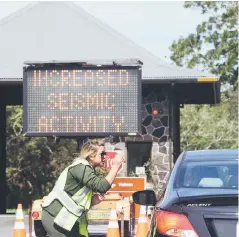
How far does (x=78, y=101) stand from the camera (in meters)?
19.4

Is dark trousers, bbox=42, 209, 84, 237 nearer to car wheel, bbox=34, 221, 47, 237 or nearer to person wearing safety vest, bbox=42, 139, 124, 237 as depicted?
person wearing safety vest, bbox=42, 139, 124, 237

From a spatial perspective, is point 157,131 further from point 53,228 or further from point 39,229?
point 53,228

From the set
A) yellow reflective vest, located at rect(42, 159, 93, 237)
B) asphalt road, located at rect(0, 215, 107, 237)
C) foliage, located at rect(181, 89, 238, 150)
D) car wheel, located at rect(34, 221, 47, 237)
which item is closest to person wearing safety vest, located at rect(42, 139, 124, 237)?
yellow reflective vest, located at rect(42, 159, 93, 237)

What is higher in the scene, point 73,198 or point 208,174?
point 208,174

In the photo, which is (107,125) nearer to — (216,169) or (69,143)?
(216,169)

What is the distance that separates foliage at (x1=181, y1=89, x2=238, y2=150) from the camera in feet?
174

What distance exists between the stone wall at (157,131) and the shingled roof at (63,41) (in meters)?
0.88

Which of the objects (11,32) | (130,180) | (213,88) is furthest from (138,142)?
(130,180)

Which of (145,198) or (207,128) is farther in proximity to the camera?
(207,128)

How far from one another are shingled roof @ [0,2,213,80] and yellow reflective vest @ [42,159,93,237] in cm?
1536

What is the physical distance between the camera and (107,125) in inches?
760

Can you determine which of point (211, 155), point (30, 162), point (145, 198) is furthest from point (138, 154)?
point (30, 162)

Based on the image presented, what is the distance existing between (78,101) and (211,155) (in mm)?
10372

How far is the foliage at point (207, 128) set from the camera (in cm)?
5297
